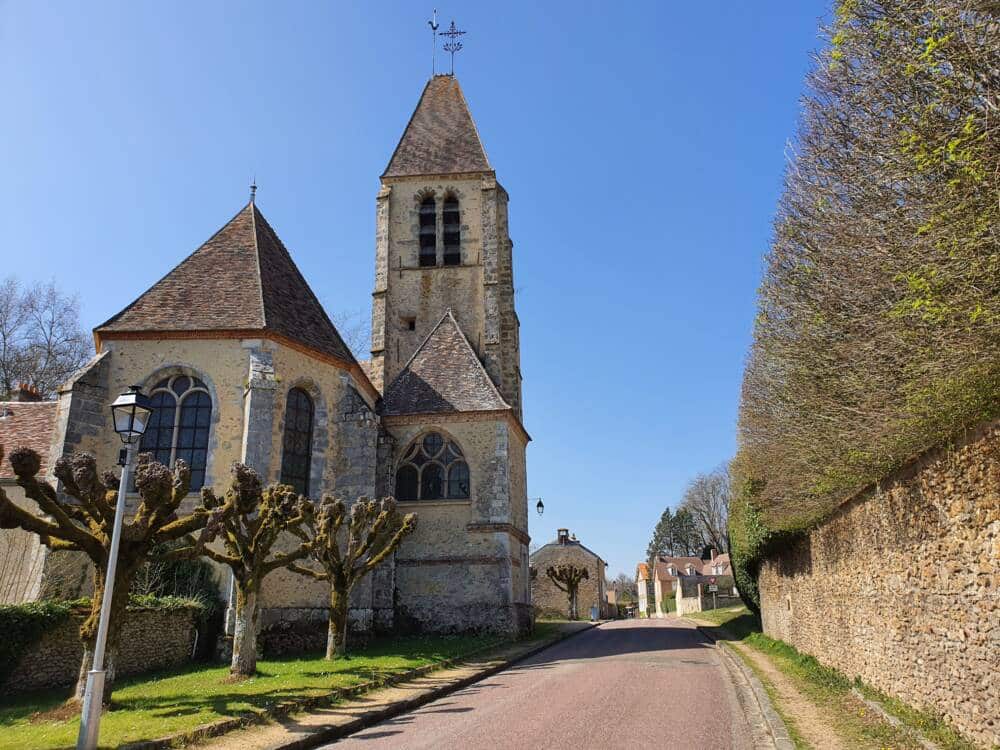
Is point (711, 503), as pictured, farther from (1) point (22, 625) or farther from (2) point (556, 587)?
(1) point (22, 625)

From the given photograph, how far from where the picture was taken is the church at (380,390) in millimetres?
16266

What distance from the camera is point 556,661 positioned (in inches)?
668

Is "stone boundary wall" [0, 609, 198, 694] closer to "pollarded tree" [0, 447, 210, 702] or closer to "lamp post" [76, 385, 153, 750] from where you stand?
"pollarded tree" [0, 447, 210, 702]

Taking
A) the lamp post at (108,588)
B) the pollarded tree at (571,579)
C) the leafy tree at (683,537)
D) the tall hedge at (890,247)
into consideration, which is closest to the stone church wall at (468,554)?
the tall hedge at (890,247)

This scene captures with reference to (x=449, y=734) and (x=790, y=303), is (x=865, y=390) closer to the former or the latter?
(x=790, y=303)

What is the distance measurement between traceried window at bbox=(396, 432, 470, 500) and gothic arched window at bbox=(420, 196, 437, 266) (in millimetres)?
9257

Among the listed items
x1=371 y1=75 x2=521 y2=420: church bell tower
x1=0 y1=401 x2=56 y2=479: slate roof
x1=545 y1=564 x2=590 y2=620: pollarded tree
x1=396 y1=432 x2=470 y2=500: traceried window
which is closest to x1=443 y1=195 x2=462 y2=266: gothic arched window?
x1=371 y1=75 x2=521 y2=420: church bell tower

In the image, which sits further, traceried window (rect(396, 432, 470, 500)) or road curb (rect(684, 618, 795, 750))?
traceried window (rect(396, 432, 470, 500))

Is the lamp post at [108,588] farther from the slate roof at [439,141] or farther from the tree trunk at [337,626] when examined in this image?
the slate roof at [439,141]

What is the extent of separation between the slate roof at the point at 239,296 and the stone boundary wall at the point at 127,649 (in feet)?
20.8

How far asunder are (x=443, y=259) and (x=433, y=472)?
33.1 ft

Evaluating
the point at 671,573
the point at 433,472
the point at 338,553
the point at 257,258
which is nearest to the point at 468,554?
the point at 433,472

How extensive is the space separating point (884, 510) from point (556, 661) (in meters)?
9.71

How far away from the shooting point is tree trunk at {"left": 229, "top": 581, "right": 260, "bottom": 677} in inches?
480
